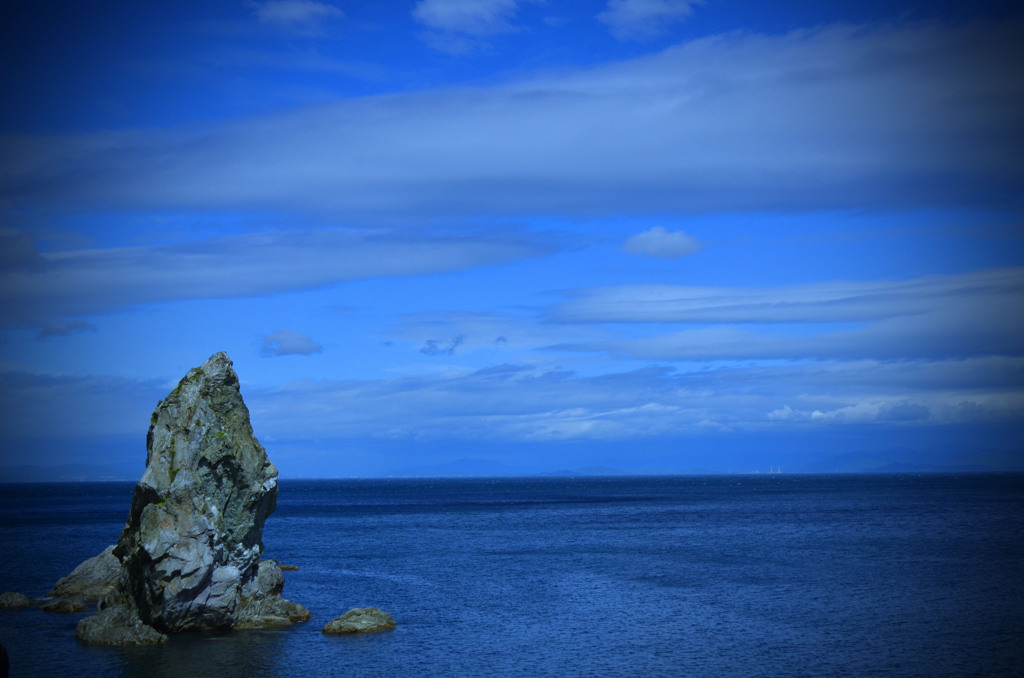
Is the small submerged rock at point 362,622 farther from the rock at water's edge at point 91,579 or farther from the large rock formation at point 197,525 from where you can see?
the rock at water's edge at point 91,579

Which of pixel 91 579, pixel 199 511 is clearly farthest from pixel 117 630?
pixel 91 579

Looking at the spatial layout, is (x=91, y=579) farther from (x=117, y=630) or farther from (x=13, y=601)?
(x=117, y=630)

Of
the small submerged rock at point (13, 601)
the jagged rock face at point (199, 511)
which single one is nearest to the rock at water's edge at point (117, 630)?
the jagged rock face at point (199, 511)

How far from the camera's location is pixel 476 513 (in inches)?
6501

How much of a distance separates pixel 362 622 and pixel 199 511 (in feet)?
37.9

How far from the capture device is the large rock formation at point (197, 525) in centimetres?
4900

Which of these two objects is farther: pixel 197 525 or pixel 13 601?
pixel 13 601

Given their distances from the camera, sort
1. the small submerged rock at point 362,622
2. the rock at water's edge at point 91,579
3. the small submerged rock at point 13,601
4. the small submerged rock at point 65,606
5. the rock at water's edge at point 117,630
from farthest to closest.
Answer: the rock at water's edge at point 91,579 → the small submerged rock at point 13,601 → the small submerged rock at point 65,606 → the small submerged rock at point 362,622 → the rock at water's edge at point 117,630

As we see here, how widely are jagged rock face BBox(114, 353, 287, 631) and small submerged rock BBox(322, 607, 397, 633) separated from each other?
18.3 feet

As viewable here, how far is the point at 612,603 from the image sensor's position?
6159cm

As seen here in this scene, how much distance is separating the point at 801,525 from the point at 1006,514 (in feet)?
131

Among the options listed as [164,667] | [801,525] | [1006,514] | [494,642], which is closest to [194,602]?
[164,667]

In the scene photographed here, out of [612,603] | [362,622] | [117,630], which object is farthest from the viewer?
[612,603]

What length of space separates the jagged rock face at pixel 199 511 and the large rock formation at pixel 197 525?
2.2 inches
